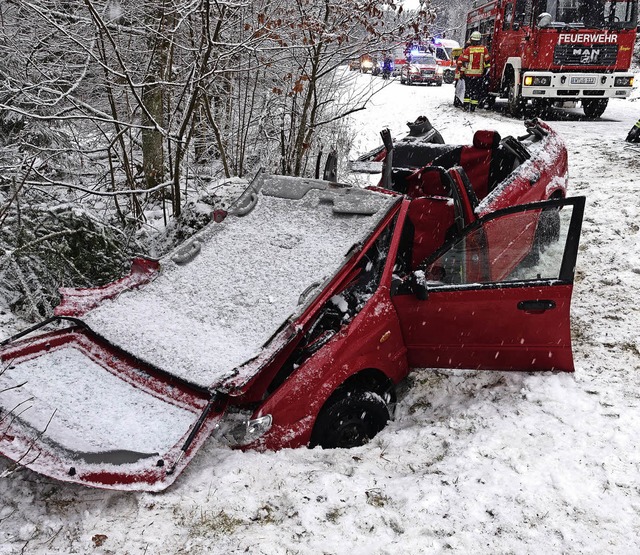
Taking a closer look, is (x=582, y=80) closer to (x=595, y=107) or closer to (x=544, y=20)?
(x=595, y=107)

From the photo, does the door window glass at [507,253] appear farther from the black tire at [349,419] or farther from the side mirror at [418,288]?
the black tire at [349,419]

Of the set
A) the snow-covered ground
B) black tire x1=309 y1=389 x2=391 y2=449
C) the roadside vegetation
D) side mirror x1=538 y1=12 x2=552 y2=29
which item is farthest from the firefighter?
black tire x1=309 y1=389 x2=391 y2=449

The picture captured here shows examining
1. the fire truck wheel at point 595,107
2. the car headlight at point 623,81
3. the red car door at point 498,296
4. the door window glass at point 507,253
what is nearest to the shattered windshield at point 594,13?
the car headlight at point 623,81

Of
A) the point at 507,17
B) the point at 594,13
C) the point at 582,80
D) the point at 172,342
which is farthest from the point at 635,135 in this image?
the point at 172,342

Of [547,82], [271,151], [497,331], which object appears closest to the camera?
[497,331]

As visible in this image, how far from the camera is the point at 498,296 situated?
12.2 ft

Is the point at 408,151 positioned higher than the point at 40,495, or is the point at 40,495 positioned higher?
the point at 408,151

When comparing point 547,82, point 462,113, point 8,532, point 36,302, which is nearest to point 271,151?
point 36,302

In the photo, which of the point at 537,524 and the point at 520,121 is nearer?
the point at 537,524

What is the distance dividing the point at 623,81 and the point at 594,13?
183 cm

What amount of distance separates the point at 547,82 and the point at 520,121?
1.27m

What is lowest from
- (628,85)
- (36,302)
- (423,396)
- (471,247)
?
(423,396)

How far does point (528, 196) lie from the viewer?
5.30 m

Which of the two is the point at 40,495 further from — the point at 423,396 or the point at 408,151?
the point at 408,151
